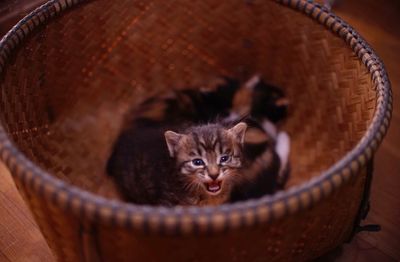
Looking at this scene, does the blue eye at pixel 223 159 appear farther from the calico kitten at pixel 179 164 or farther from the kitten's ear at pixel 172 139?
the kitten's ear at pixel 172 139

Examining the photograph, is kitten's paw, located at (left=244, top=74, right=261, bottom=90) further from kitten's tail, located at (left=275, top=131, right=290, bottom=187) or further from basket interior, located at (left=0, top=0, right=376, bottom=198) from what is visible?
kitten's tail, located at (left=275, top=131, right=290, bottom=187)

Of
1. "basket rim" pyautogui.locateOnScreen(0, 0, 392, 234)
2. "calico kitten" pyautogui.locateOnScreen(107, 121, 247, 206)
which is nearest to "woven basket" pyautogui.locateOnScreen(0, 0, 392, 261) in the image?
"basket rim" pyautogui.locateOnScreen(0, 0, 392, 234)

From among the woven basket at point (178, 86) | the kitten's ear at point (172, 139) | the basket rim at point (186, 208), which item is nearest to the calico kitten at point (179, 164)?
the kitten's ear at point (172, 139)

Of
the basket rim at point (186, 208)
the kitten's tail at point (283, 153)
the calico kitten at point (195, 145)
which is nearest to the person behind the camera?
the basket rim at point (186, 208)

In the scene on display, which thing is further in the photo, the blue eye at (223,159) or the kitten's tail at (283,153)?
the kitten's tail at (283,153)

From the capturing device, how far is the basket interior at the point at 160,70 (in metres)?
1.19

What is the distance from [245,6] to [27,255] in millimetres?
881

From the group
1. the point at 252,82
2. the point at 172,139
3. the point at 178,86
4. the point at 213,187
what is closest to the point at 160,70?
the point at 178,86

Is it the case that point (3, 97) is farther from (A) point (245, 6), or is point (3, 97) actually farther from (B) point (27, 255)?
(A) point (245, 6)

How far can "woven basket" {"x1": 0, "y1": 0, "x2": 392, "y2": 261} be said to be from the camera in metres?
0.72

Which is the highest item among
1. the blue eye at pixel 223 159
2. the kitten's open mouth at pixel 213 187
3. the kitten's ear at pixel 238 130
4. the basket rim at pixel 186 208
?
the basket rim at pixel 186 208

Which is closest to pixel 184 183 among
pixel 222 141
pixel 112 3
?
pixel 222 141

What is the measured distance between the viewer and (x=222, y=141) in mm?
1074

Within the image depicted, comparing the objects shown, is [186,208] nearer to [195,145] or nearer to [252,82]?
[195,145]
